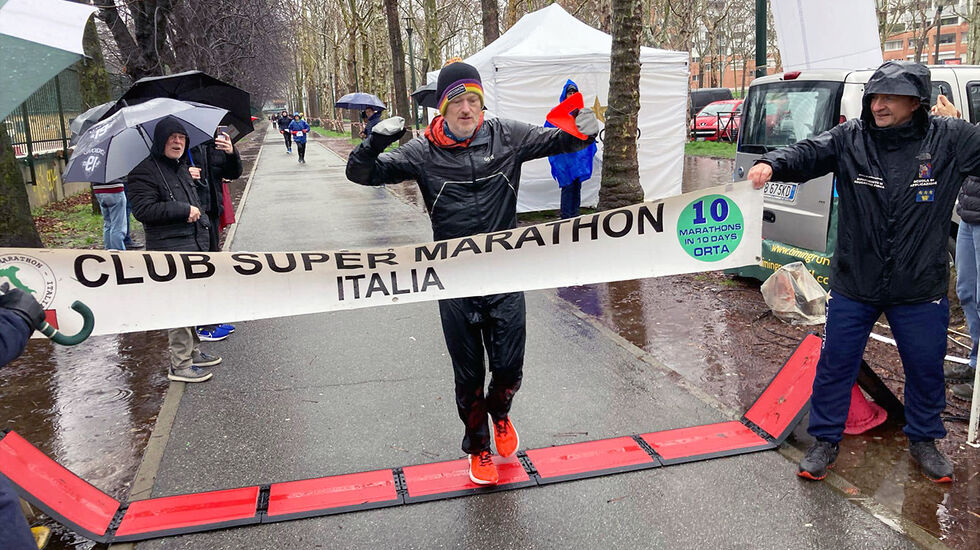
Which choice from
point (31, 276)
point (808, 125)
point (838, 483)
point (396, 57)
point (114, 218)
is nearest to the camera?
point (31, 276)

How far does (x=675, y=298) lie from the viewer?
7.57 m

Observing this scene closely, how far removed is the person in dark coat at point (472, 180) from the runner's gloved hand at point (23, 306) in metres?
1.56

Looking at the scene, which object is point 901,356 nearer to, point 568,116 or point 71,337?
point 568,116

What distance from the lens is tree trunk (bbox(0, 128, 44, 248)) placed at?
9.46m

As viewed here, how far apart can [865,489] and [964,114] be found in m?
4.33

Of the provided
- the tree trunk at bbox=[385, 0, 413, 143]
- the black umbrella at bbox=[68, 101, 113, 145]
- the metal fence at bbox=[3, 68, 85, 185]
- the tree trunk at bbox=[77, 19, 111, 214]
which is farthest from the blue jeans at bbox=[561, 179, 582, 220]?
the tree trunk at bbox=[385, 0, 413, 143]

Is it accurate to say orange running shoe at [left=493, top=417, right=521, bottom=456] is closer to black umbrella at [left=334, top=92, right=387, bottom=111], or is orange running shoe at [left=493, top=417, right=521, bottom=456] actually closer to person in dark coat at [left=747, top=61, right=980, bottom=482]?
person in dark coat at [left=747, top=61, right=980, bottom=482]

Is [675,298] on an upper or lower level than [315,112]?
lower

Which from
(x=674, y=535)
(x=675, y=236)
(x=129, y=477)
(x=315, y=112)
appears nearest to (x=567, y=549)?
(x=674, y=535)

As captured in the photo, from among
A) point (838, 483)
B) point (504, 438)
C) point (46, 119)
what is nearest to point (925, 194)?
point (838, 483)

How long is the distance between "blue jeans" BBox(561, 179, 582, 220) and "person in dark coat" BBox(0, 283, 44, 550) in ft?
27.4

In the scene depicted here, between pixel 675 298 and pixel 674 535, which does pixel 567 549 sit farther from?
pixel 675 298

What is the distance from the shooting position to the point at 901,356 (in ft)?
12.3

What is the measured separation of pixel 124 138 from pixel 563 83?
8661 millimetres
